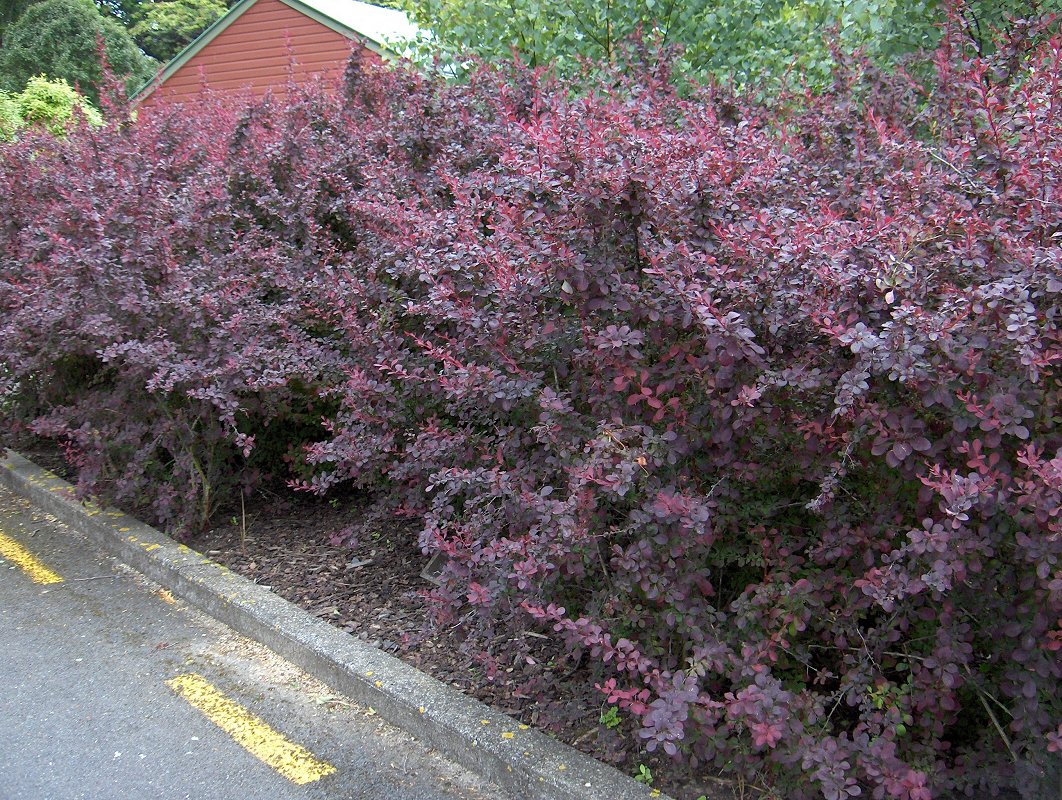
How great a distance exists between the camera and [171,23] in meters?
36.5

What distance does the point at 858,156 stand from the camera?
399 centimetres

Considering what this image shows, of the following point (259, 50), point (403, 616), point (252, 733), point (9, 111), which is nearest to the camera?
point (252, 733)

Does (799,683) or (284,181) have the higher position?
(284,181)

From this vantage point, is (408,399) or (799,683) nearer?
(799,683)

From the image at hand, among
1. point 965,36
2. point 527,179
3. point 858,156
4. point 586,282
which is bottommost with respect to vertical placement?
point 586,282

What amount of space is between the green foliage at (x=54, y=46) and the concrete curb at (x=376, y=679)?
2338cm

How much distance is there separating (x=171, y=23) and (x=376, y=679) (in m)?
39.1

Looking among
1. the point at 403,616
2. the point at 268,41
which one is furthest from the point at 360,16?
the point at 403,616

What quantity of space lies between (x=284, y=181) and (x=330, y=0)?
18.4 meters

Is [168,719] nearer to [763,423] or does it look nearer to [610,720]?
[610,720]

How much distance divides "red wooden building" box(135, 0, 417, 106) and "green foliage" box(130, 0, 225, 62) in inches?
631

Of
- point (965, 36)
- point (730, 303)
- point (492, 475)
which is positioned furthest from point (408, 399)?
point (965, 36)

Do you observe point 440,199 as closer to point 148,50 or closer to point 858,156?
point 858,156

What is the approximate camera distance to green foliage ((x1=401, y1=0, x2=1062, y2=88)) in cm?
555
